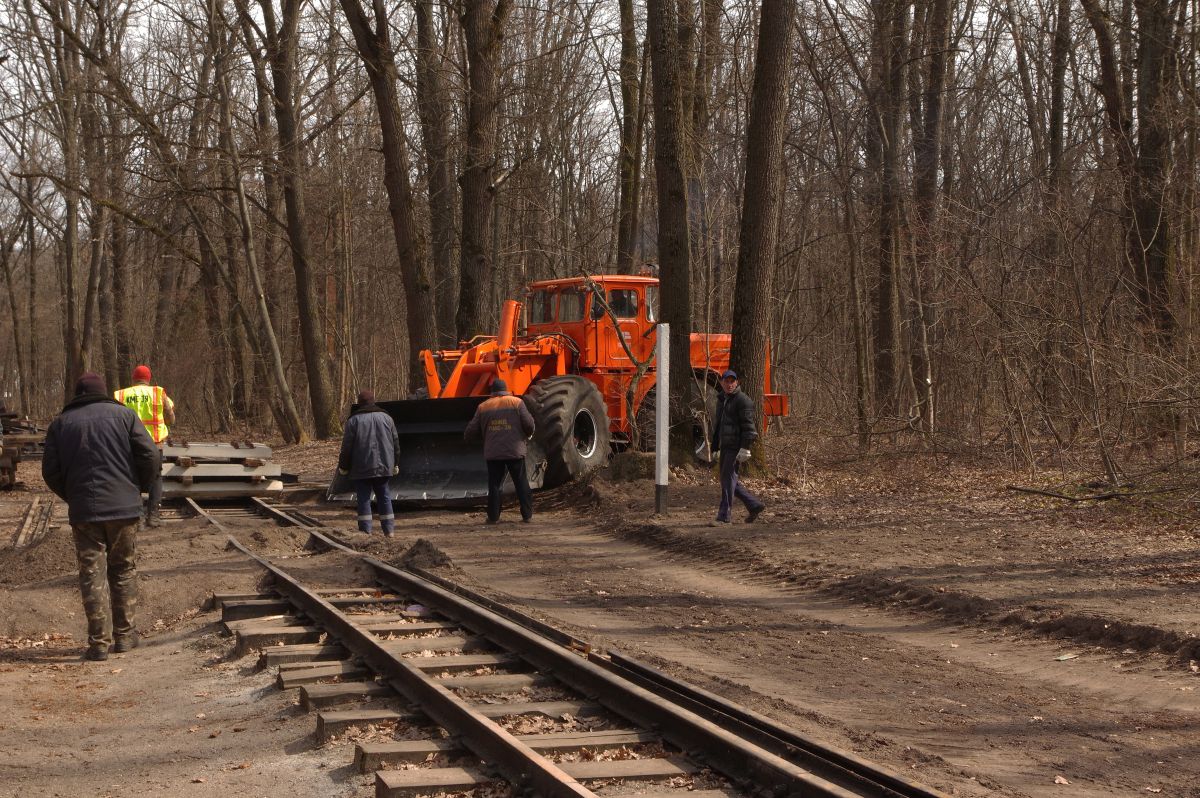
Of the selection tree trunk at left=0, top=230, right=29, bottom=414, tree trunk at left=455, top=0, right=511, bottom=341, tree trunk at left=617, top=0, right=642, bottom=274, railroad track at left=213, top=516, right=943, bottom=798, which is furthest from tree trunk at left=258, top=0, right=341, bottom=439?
tree trunk at left=0, top=230, right=29, bottom=414

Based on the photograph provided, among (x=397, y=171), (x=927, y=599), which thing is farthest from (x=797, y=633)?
(x=397, y=171)

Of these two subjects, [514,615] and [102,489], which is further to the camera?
[102,489]

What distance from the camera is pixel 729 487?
14359 mm

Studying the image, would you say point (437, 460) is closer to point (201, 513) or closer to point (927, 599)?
point (201, 513)

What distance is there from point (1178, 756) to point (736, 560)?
6.77m

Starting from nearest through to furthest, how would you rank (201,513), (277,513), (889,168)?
(277,513) → (201,513) → (889,168)

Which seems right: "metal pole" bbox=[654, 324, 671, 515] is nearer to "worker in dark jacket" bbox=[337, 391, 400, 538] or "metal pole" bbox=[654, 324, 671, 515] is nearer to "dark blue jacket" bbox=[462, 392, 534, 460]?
"dark blue jacket" bbox=[462, 392, 534, 460]

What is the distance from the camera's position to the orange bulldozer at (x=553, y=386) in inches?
695

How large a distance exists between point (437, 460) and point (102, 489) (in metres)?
8.79

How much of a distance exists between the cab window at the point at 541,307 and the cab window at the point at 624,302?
3.54ft

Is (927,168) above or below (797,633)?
above

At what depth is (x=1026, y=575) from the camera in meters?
10.9

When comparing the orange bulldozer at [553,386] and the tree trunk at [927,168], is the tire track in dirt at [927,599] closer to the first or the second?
Answer: the orange bulldozer at [553,386]

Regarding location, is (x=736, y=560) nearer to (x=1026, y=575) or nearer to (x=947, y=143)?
(x=1026, y=575)
